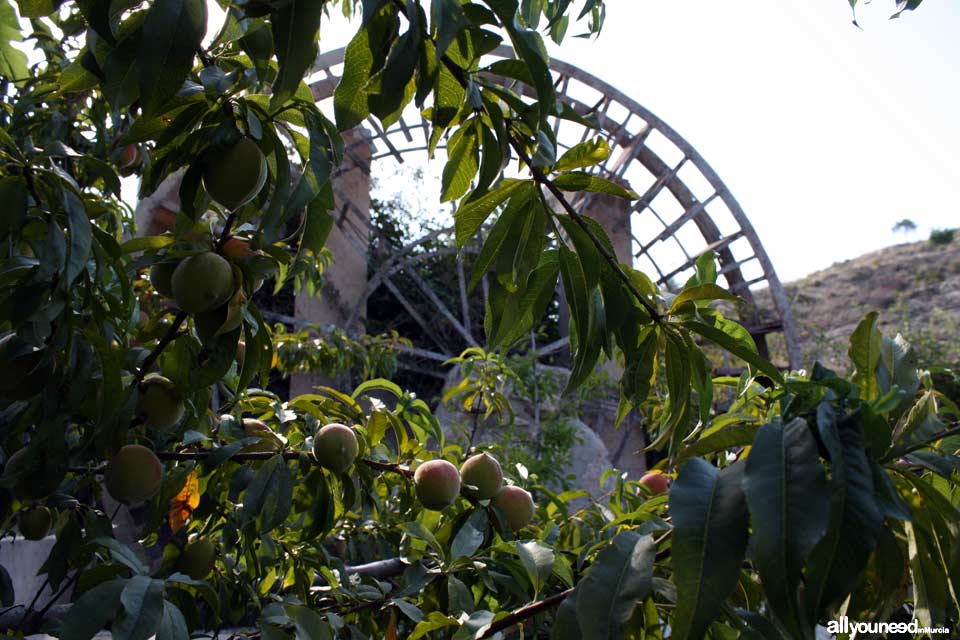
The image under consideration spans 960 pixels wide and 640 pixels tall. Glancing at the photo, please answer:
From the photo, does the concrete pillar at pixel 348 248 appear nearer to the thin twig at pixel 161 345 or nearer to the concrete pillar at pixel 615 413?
the concrete pillar at pixel 615 413

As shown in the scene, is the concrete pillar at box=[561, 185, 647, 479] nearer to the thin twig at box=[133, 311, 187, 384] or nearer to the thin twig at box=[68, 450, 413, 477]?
the thin twig at box=[68, 450, 413, 477]

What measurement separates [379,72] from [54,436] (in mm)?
→ 625

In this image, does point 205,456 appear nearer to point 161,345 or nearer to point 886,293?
point 161,345

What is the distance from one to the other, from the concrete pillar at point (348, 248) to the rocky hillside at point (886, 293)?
11412 millimetres

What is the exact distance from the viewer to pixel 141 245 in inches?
38.1

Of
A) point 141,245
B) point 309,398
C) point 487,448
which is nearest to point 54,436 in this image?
point 141,245

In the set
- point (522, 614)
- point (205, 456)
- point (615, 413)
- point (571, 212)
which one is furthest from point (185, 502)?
point (615, 413)

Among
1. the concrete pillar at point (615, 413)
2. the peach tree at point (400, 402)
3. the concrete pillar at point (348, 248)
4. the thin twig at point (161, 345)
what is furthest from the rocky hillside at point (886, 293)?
the thin twig at point (161, 345)

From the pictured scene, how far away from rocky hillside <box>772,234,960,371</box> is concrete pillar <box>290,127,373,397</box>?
11.4 m

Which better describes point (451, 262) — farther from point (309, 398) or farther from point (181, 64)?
point (181, 64)

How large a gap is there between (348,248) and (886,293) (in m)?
17.8

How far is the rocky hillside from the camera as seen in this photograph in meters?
18.2

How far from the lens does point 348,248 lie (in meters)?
9.23

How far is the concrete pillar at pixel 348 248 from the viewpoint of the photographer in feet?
28.6
